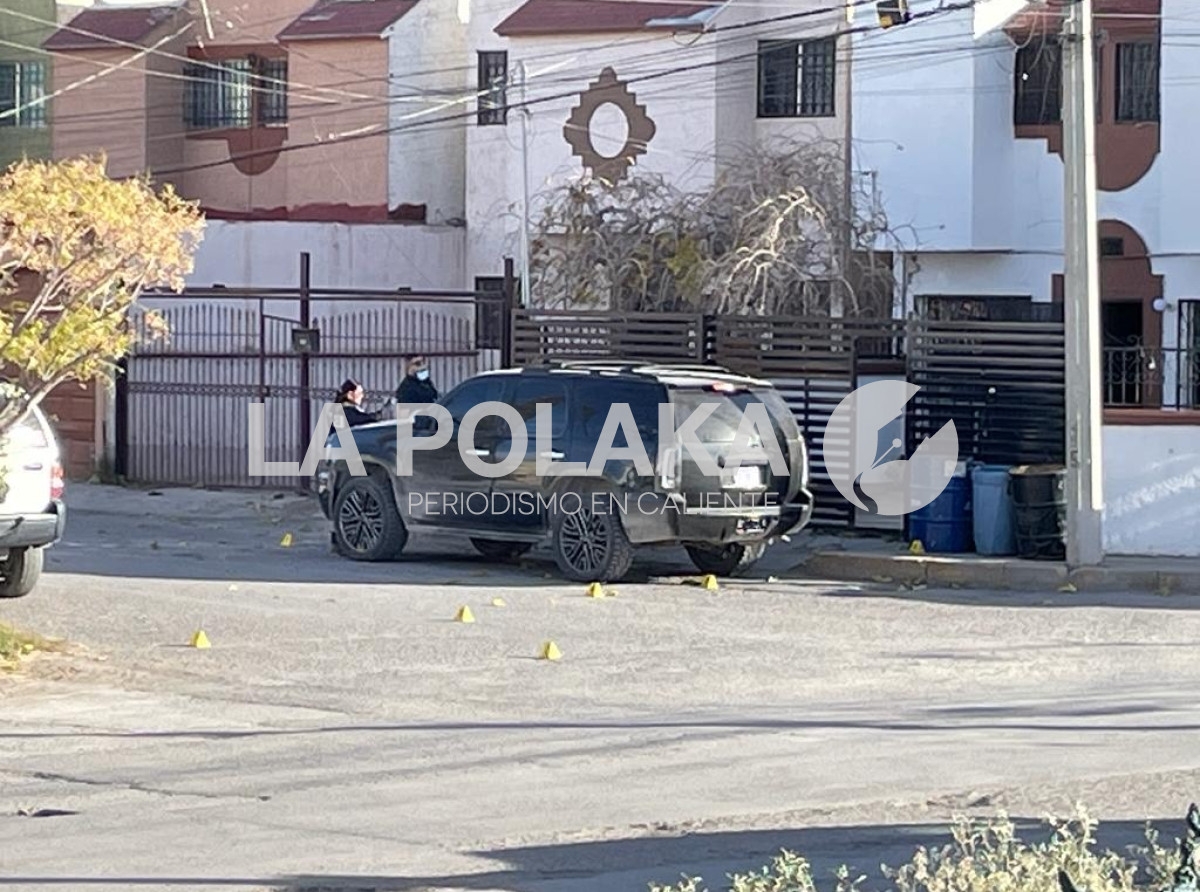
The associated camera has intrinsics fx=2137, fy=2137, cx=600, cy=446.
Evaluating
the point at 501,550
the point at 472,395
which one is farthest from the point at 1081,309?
the point at 501,550

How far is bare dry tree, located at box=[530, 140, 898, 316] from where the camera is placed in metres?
25.7

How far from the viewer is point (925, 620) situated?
17.1 meters

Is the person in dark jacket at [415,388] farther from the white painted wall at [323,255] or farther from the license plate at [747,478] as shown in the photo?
the white painted wall at [323,255]

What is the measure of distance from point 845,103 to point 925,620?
16230 mm

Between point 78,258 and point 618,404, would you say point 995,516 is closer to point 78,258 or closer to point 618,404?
point 618,404

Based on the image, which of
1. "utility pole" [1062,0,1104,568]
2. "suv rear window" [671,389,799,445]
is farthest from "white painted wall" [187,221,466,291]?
"utility pole" [1062,0,1104,568]

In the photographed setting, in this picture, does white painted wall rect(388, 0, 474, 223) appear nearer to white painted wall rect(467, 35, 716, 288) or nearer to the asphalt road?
white painted wall rect(467, 35, 716, 288)

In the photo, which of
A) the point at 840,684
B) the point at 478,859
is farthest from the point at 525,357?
the point at 478,859

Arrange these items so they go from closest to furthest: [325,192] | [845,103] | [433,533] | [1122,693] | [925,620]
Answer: [1122,693]
[925,620]
[433,533]
[845,103]
[325,192]

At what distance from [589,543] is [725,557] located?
1.55 m

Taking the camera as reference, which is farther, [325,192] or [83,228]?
[325,192]

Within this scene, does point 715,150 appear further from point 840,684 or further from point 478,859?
point 478,859

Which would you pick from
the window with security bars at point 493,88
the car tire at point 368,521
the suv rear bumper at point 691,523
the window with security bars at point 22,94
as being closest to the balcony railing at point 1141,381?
the suv rear bumper at point 691,523

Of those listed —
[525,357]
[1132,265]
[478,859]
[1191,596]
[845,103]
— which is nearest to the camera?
[478,859]
